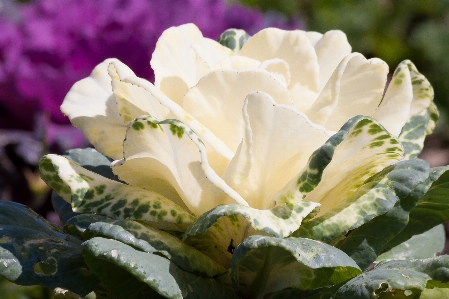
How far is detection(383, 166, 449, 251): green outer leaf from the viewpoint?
753mm

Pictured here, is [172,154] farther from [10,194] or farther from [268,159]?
[10,194]

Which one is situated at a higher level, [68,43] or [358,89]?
[358,89]

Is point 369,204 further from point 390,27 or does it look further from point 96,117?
point 390,27

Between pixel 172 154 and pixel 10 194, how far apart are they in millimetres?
1018

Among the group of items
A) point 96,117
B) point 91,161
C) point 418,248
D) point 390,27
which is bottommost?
point 390,27

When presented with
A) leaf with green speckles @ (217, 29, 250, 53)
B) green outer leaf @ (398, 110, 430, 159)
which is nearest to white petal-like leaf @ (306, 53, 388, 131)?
green outer leaf @ (398, 110, 430, 159)

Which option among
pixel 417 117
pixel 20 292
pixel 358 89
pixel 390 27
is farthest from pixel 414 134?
pixel 390 27

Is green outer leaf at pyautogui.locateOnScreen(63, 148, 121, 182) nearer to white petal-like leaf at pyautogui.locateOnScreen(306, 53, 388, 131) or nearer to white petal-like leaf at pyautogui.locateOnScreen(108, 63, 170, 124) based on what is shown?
white petal-like leaf at pyautogui.locateOnScreen(108, 63, 170, 124)

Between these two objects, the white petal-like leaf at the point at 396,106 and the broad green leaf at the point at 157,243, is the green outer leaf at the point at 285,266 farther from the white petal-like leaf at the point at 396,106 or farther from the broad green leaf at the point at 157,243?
the white petal-like leaf at the point at 396,106

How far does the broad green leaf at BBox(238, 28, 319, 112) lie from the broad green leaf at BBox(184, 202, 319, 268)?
0.14m

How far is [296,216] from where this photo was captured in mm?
650

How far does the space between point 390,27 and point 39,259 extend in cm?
317

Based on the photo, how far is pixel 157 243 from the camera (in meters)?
0.68

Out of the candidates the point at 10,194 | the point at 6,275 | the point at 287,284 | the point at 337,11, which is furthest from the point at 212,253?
the point at 337,11
